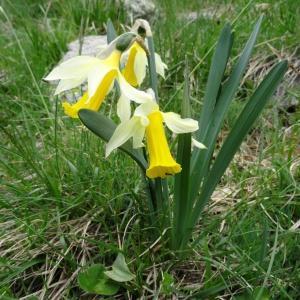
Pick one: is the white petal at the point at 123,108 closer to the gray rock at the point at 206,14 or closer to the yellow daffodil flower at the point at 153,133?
the yellow daffodil flower at the point at 153,133

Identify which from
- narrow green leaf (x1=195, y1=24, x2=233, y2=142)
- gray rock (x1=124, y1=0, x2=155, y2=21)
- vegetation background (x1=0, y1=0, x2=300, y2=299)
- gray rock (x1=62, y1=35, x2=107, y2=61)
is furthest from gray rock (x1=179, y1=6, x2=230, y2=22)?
narrow green leaf (x1=195, y1=24, x2=233, y2=142)

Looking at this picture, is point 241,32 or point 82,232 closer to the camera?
point 82,232

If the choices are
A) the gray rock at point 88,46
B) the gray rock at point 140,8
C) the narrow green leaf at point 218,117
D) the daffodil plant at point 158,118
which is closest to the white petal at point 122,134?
the daffodil plant at point 158,118

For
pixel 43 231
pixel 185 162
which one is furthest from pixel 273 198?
pixel 43 231

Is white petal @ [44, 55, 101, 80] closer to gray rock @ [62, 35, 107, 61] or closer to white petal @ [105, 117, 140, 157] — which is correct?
white petal @ [105, 117, 140, 157]

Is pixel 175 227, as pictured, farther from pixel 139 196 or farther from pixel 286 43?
pixel 286 43
